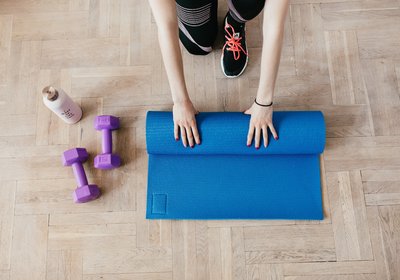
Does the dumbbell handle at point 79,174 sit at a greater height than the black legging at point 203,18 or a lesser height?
lesser

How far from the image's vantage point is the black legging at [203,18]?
3.85ft

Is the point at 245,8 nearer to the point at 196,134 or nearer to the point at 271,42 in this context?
the point at 271,42

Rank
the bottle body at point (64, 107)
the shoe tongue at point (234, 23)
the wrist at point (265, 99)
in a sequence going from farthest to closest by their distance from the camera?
the shoe tongue at point (234, 23) → the bottle body at point (64, 107) → the wrist at point (265, 99)

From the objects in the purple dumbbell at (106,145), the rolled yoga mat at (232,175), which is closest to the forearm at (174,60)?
the rolled yoga mat at (232,175)

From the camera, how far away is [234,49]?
54.6 inches

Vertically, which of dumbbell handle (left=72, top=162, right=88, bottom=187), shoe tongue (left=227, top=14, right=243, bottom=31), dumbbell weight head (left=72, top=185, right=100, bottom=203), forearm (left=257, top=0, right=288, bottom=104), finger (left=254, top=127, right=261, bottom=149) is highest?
forearm (left=257, top=0, right=288, bottom=104)

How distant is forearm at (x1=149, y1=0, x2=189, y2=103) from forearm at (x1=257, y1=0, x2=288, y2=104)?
9.8 inches

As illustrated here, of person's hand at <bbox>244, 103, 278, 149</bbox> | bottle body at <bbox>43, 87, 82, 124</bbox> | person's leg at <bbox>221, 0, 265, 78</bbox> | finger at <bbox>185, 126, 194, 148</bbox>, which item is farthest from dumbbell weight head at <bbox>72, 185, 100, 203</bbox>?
person's leg at <bbox>221, 0, 265, 78</bbox>

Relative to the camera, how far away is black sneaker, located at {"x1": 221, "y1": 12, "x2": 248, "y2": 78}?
1.38 metres

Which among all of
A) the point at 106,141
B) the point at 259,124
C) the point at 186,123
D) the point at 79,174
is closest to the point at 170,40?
the point at 186,123

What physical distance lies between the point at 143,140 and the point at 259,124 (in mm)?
470

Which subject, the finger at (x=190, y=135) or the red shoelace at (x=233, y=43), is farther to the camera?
the red shoelace at (x=233, y=43)

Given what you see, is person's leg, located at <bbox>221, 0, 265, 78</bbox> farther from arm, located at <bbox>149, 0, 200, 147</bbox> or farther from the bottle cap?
the bottle cap

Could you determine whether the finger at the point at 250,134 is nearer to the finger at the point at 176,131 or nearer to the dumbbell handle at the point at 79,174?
the finger at the point at 176,131
